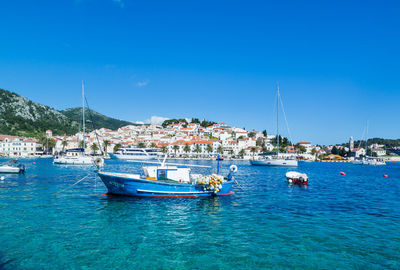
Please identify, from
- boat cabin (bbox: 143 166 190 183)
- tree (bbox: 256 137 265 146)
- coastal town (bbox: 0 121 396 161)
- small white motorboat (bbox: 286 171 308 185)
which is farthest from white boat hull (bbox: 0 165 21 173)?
tree (bbox: 256 137 265 146)

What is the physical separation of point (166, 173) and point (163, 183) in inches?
50.4

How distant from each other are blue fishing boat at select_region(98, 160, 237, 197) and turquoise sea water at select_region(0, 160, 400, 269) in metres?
0.80

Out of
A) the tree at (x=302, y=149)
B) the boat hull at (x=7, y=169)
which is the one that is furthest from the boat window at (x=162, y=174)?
the tree at (x=302, y=149)

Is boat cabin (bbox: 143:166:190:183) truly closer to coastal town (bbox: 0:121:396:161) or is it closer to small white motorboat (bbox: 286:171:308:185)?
small white motorboat (bbox: 286:171:308:185)

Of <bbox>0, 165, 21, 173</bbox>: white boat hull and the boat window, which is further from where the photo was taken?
<bbox>0, 165, 21, 173</bbox>: white boat hull

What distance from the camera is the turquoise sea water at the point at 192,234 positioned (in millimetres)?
9758

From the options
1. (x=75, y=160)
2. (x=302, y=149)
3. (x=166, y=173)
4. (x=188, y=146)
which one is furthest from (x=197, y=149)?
(x=166, y=173)

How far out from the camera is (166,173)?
2148 cm

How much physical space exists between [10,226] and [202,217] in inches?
379

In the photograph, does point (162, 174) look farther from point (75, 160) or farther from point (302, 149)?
point (302, 149)

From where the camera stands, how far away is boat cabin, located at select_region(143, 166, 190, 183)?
837 inches

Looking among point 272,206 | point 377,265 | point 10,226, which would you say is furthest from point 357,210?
point 10,226

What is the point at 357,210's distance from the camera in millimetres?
19109

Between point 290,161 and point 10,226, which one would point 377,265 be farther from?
point 290,161
